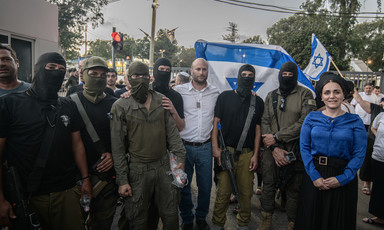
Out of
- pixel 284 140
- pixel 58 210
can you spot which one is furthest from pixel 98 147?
pixel 284 140

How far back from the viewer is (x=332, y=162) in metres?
2.51

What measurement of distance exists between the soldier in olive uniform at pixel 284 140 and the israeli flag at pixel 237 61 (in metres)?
1.17

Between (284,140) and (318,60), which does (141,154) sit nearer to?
(284,140)

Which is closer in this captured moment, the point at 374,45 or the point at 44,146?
the point at 44,146

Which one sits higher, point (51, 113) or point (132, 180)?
point (51, 113)

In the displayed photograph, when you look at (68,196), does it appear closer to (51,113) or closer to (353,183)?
(51,113)

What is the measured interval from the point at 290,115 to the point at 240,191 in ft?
3.99

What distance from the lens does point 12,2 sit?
244 inches

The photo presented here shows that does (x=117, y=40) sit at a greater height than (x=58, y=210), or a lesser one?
greater

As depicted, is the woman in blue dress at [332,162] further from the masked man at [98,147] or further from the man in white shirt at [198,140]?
the masked man at [98,147]

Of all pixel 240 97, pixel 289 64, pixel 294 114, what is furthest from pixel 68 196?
pixel 289 64

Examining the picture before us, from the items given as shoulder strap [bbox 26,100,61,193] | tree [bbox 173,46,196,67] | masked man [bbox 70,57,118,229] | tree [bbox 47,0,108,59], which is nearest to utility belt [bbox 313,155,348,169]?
masked man [bbox 70,57,118,229]

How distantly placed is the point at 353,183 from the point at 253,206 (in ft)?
5.93

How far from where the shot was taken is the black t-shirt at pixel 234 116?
10.3 ft
